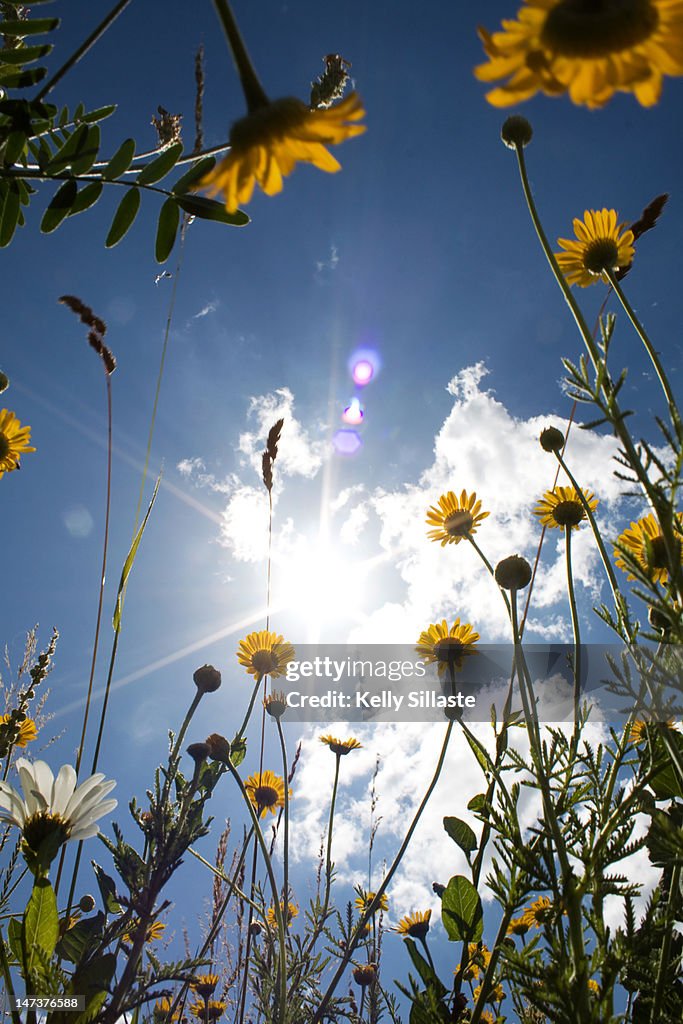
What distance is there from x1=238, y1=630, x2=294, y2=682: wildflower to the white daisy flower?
1688mm

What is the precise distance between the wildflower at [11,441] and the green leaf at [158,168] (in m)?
1.29

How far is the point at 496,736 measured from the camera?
1225mm

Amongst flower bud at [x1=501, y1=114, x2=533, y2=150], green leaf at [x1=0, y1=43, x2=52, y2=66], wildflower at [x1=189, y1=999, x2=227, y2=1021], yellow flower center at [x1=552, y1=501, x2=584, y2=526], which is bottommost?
wildflower at [x1=189, y1=999, x2=227, y2=1021]

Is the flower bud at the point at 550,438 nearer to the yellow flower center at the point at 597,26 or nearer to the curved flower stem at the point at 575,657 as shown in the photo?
the curved flower stem at the point at 575,657

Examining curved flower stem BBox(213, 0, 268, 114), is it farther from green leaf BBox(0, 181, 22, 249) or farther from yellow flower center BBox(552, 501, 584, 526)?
yellow flower center BBox(552, 501, 584, 526)

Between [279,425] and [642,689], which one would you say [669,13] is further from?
[279,425]

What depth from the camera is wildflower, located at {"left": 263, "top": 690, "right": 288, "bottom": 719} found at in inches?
100

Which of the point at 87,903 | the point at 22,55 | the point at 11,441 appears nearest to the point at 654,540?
the point at 22,55

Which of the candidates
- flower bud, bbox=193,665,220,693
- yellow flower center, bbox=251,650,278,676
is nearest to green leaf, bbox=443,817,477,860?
flower bud, bbox=193,665,220,693

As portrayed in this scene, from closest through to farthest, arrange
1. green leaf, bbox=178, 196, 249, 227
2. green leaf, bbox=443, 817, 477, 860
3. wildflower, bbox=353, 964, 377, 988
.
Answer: green leaf, bbox=178, 196, 249, 227, green leaf, bbox=443, 817, 477, 860, wildflower, bbox=353, 964, 377, 988

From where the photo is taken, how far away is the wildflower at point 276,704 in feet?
8.34

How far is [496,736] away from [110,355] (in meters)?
1.34

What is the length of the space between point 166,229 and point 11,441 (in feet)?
4.46

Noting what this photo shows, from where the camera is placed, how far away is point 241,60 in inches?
22.3
